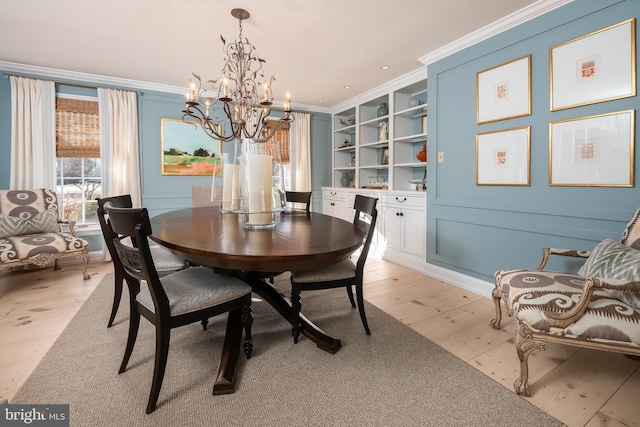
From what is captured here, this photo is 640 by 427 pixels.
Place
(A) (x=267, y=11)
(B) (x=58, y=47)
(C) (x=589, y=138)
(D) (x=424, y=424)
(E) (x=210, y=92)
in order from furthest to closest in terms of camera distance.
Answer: (E) (x=210, y=92) → (B) (x=58, y=47) → (A) (x=267, y=11) → (C) (x=589, y=138) → (D) (x=424, y=424)

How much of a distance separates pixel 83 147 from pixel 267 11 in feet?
10.0

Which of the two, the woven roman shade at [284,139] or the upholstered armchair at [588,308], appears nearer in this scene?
the upholstered armchair at [588,308]

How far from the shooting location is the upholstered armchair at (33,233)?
2782 mm

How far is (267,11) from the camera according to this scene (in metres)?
2.34

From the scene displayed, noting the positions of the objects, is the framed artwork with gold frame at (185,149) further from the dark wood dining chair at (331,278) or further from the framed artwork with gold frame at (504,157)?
the framed artwork with gold frame at (504,157)

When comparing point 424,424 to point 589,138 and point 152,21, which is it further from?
point 152,21

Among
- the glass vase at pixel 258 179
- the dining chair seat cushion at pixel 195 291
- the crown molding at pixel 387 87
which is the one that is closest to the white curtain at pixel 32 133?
the dining chair seat cushion at pixel 195 291

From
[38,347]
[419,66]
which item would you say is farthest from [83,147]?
[419,66]

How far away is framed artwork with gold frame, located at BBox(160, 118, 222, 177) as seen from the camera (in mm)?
4230

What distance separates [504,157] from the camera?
8.64 feet

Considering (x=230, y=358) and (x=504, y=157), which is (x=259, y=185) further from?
(x=504, y=157)

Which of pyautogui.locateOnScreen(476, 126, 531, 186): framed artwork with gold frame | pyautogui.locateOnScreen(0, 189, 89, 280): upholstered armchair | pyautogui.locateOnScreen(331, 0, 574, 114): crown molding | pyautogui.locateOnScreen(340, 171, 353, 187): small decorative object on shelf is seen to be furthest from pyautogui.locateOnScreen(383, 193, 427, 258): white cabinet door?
pyautogui.locateOnScreen(0, 189, 89, 280): upholstered armchair

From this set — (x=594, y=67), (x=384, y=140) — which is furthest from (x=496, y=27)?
(x=384, y=140)

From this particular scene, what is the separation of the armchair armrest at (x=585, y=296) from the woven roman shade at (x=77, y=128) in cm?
482
